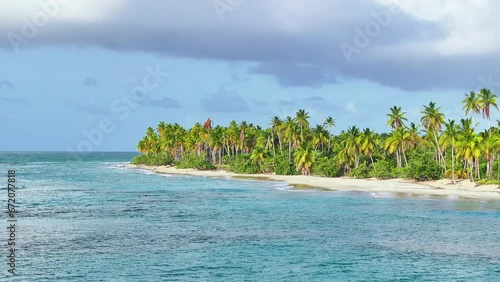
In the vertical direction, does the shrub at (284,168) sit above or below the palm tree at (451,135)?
below

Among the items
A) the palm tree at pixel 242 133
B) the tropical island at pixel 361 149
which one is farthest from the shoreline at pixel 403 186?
the palm tree at pixel 242 133

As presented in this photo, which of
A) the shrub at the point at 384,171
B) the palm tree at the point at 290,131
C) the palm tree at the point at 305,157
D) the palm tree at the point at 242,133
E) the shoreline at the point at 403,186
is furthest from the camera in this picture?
the palm tree at the point at 242,133

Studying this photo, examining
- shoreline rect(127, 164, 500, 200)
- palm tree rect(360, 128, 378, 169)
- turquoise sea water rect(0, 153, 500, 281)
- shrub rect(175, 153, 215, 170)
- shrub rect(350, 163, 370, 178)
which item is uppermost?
palm tree rect(360, 128, 378, 169)

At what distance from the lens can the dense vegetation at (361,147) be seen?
89.4 meters

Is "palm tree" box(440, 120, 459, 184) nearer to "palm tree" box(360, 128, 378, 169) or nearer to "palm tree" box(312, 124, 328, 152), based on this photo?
"palm tree" box(360, 128, 378, 169)

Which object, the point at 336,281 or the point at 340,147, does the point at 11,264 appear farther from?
the point at 340,147

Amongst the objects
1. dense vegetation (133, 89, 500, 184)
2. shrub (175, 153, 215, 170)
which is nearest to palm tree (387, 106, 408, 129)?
dense vegetation (133, 89, 500, 184)

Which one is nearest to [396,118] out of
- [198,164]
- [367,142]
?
[367,142]

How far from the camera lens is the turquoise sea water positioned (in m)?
32.5

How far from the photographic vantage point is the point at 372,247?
39938 millimetres

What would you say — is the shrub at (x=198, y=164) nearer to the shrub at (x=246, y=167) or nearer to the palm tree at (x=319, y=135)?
the shrub at (x=246, y=167)

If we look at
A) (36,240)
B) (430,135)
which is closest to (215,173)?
(430,135)

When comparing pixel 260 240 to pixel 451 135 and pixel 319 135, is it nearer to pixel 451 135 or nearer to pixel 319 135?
pixel 451 135

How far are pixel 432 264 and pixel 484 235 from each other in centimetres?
1216
